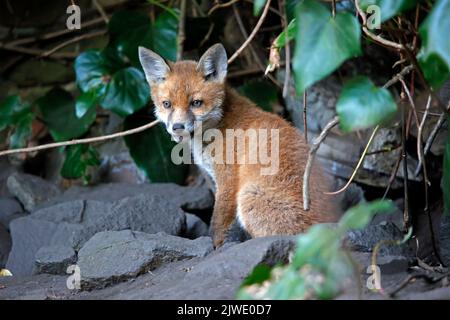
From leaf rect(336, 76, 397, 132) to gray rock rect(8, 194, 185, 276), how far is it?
10.2 ft

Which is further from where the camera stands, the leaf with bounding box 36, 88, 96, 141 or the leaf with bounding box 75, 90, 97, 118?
the leaf with bounding box 36, 88, 96, 141

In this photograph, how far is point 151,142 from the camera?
762cm

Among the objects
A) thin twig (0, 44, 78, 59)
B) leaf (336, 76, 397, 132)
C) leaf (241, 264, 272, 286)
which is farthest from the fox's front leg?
thin twig (0, 44, 78, 59)

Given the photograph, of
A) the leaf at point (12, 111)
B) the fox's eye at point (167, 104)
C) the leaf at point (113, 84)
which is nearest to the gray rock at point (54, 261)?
the fox's eye at point (167, 104)

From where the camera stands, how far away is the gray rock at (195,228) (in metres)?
6.40

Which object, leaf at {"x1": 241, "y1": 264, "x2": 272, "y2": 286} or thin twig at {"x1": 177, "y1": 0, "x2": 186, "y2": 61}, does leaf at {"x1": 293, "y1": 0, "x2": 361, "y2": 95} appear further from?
thin twig at {"x1": 177, "y1": 0, "x2": 186, "y2": 61}

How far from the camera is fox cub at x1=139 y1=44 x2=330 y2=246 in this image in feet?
16.2

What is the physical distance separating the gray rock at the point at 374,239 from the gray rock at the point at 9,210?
4.22 metres

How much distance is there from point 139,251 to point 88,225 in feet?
4.10

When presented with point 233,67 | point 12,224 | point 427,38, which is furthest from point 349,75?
point 427,38

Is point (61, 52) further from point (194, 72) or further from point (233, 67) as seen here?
point (194, 72)

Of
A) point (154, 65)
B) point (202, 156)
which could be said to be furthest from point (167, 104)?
point (202, 156)

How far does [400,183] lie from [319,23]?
3954 mm

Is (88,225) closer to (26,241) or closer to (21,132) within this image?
(26,241)
